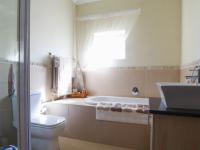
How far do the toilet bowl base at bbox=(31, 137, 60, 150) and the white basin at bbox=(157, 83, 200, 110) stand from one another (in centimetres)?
156

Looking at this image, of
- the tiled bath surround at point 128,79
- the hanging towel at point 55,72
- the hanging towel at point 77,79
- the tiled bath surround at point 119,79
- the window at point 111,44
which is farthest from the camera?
the hanging towel at point 77,79

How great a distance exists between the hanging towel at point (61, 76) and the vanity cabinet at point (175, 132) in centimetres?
225

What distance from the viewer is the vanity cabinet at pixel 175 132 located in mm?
1055

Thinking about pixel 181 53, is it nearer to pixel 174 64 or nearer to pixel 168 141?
pixel 174 64

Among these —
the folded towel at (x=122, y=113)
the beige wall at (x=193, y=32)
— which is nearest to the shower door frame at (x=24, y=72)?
the folded towel at (x=122, y=113)

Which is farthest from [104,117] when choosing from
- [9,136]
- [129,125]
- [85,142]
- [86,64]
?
[86,64]

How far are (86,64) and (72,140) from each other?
1646 mm

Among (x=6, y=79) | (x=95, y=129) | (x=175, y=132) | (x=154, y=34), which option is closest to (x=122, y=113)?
(x=95, y=129)

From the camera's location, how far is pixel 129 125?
7.65 feet

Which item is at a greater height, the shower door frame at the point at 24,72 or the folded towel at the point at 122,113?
the shower door frame at the point at 24,72

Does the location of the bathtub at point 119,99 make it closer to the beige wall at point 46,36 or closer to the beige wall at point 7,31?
the beige wall at point 46,36

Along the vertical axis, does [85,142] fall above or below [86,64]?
below

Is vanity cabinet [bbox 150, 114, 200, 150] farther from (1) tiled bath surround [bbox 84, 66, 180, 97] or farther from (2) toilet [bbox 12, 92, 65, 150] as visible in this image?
(1) tiled bath surround [bbox 84, 66, 180, 97]

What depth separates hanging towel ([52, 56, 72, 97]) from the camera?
118 inches
